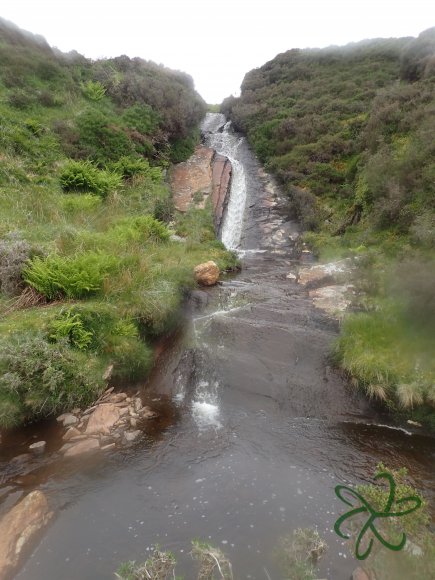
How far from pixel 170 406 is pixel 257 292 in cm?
522

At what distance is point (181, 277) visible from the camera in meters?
9.91

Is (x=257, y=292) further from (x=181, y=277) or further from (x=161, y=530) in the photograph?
(x=161, y=530)

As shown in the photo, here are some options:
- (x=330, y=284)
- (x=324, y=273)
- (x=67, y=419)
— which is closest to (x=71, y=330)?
(x=67, y=419)

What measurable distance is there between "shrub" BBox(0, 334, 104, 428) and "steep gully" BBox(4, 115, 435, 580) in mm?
1046

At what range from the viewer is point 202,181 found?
20.2 metres

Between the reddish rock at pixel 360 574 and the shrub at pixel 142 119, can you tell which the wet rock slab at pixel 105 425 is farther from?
the shrub at pixel 142 119

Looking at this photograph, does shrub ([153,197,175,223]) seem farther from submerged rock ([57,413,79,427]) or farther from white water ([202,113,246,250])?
submerged rock ([57,413,79,427])

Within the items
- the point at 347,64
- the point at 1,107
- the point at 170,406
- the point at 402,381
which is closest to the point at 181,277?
the point at 170,406

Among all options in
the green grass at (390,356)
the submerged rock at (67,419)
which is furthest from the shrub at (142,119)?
the submerged rock at (67,419)

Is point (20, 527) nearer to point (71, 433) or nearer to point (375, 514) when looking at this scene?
point (71, 433)

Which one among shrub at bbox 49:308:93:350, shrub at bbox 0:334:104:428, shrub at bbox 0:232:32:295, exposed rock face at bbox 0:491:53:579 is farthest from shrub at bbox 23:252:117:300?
exposed rock face at bbox 0:491:53:579

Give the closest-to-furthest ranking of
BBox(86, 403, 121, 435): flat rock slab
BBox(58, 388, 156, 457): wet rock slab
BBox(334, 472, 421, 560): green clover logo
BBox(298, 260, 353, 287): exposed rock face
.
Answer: BBox(334, 472, 421, 560): green clover logo → BBox(58, 388, 156, 457): wet rock slab → BBox(86, 403, 121, 435): flat rock slab → BBox(298, 260, 353, 287): exposed rock face

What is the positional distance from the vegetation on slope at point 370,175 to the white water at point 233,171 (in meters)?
1.46

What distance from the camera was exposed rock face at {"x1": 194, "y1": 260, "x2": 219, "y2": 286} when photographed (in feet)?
37.7
